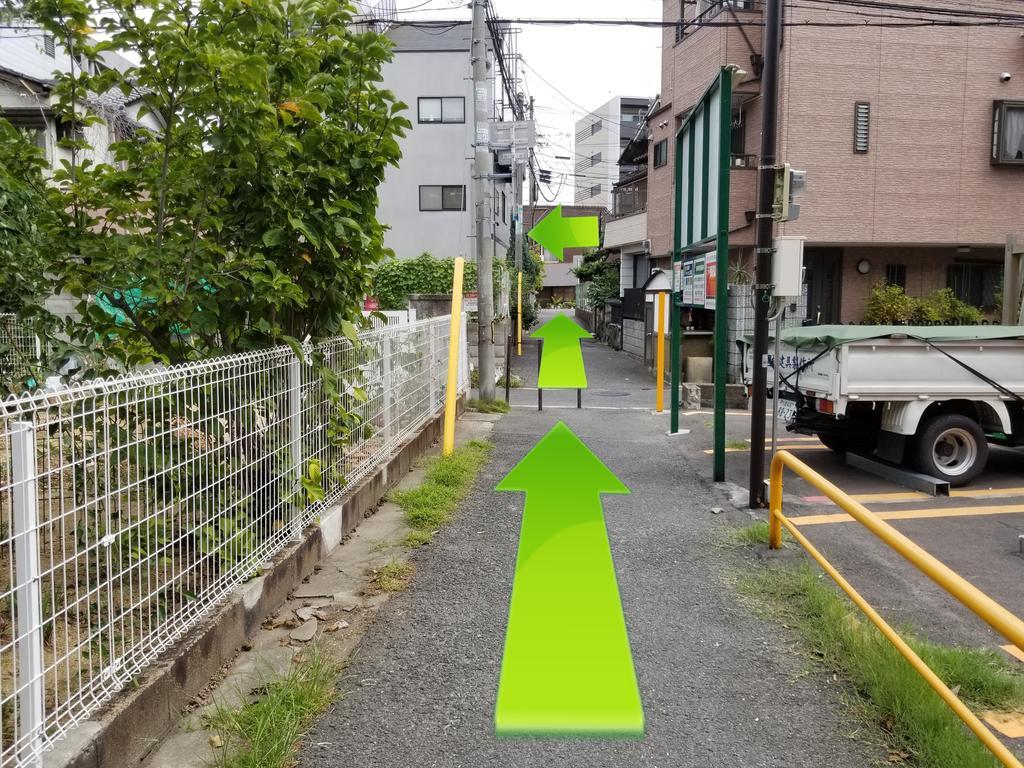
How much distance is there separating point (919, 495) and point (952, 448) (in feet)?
2.61

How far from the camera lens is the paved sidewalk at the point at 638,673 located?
9.97 ft

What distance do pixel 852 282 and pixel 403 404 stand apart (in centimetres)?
1282

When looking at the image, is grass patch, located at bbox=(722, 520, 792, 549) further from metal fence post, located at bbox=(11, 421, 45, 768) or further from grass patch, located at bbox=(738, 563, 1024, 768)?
metal fence post, located at bbox=(11, 421, 45, 768)

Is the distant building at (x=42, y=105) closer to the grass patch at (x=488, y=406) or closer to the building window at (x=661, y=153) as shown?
the grass patch at (x=488, y=406)

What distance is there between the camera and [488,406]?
12.2m

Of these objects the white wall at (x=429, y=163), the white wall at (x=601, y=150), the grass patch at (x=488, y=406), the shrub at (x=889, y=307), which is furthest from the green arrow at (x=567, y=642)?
the white wall at (x=601, y=150)

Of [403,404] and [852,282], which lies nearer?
Result: [403,404]

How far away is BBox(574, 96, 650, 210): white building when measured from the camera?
50250 millimetres

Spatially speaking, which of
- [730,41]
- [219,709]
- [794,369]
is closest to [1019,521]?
[794,369]

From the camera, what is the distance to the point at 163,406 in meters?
3.22

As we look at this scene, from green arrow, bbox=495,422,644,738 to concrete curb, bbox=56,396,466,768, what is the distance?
1279 millimetres

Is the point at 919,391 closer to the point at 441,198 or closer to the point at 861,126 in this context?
the point at 861,126

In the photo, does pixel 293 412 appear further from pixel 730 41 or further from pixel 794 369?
pixel 730 41

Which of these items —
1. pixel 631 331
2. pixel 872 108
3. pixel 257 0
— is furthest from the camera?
pixel 631 331
